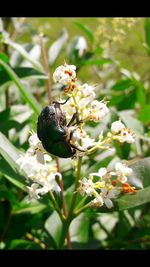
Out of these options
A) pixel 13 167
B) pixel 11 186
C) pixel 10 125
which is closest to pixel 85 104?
pixel 13 167

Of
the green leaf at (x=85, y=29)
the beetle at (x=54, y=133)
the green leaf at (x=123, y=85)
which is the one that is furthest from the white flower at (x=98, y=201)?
the green leaf at (x=85, y=29)

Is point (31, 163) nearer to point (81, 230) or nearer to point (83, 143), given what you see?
point (83, 143)

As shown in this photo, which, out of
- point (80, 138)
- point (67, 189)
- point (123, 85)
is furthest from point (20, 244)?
point (123, 85)

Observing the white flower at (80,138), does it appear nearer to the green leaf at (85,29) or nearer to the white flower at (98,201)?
the white flower at (98,201)

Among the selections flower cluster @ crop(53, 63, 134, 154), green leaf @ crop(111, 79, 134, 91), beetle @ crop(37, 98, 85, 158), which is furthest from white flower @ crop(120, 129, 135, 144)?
green leaf @ crop(111, 79, 134, 91)

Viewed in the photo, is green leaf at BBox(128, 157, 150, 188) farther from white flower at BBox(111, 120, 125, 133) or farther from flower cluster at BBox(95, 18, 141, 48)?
flower cluster at BBox(95, 18, 141, 48)
